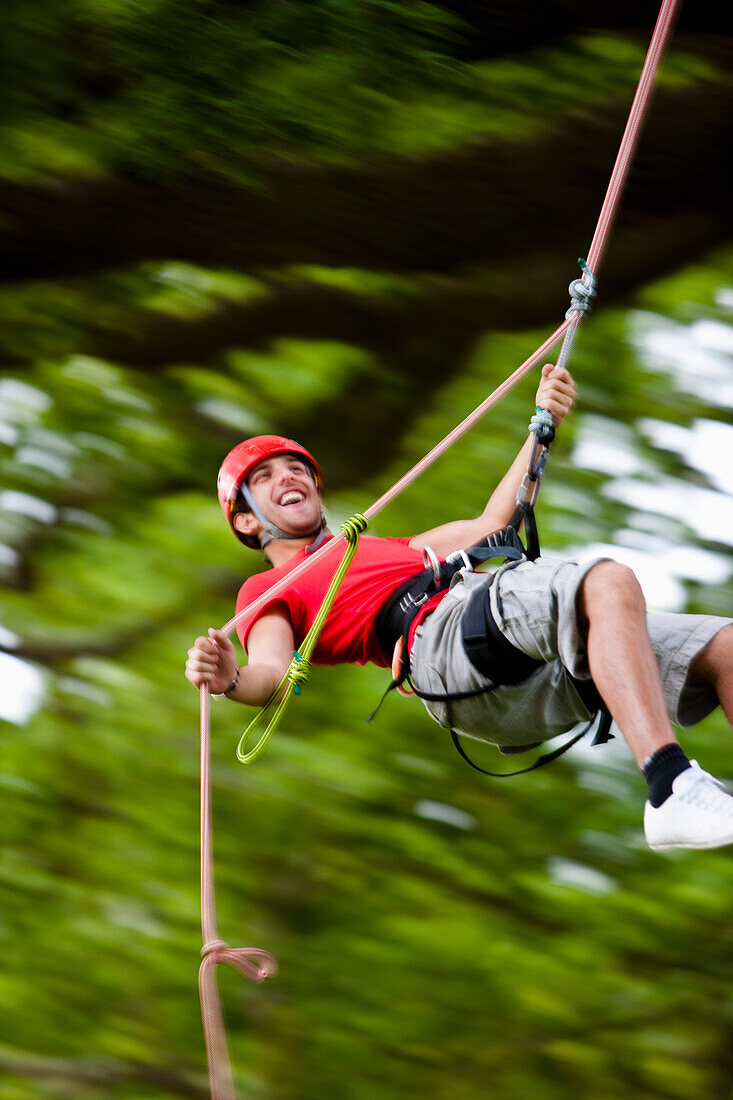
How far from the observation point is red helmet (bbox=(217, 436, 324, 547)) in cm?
239

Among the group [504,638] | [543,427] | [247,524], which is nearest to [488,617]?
[504,638]

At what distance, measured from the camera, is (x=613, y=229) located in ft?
12.1

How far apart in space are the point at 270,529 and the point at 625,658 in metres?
0.87

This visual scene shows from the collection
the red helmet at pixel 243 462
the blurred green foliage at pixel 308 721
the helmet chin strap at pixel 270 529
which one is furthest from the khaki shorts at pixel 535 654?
the blurred green foliage at pixel 308 721

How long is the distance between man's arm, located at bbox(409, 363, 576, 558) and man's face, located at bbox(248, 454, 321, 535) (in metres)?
0.19

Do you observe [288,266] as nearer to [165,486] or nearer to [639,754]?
[165,486]

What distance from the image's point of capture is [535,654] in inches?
71.7

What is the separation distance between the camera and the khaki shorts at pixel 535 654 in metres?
1.77

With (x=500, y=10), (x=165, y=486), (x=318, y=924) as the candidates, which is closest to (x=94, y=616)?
(x=165, y=486)

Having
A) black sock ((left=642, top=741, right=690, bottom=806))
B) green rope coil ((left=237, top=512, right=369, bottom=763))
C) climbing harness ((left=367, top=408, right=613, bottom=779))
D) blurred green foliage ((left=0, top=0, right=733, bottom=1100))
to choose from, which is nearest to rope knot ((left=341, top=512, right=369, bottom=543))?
green rope coil ((left=237, top=512, right=369, bottom=763))

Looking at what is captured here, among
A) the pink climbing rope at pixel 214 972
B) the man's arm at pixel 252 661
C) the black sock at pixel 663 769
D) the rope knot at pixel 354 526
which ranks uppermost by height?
the rope knot at pixel 354 526

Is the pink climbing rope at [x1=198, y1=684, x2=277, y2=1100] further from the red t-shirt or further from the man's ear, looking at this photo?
the man's ear

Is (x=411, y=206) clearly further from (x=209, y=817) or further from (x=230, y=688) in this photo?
(x=209, y=817)

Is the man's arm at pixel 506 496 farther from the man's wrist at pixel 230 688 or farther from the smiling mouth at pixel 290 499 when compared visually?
the man's wrist at pixel 230 688
